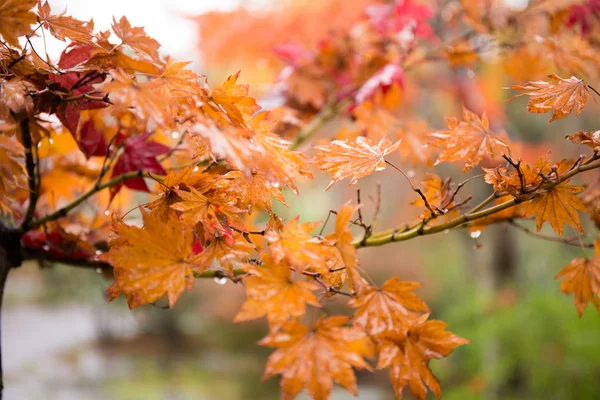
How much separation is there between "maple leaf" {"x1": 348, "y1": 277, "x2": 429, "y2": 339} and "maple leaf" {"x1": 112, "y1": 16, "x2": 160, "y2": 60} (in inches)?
15.2

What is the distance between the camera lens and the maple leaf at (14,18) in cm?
45

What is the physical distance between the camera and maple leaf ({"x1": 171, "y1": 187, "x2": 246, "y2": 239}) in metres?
0.48

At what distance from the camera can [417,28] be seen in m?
1.12

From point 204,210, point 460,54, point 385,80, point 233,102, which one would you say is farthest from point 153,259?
point 460,54

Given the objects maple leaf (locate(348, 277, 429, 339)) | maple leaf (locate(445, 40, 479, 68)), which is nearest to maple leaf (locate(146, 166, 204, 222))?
maple leaf (locate(348, 277, 429, 339))

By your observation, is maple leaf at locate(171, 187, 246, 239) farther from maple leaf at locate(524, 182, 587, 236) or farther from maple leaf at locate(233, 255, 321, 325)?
maple leaf at locate(524, 182, 587, 236)

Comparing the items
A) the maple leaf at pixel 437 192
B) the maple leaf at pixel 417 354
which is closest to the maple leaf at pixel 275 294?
the maple leaf at pixel 417 354

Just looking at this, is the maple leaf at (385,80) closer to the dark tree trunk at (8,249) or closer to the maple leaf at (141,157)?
the maple leaf at (141,157)

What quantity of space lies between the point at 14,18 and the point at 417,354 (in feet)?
1.93

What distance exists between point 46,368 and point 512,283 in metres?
3.87

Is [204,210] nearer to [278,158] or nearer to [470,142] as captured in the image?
[278,158]

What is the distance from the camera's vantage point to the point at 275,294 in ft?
1.42

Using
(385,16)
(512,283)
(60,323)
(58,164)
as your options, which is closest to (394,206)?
(512,283)

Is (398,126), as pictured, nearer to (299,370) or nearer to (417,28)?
(417,28)
